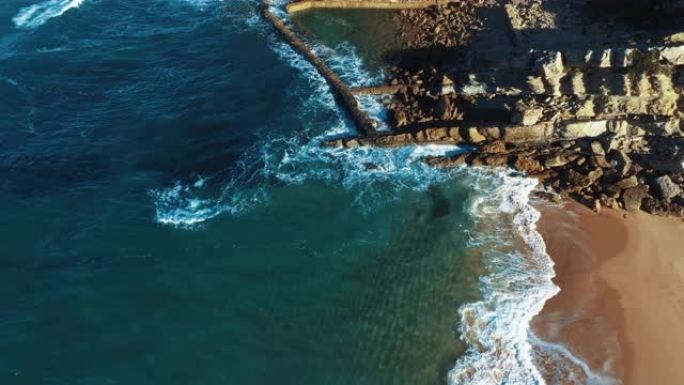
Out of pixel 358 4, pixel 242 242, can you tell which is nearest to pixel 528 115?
pixel 242 242

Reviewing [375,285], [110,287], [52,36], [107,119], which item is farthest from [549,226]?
[52,36]

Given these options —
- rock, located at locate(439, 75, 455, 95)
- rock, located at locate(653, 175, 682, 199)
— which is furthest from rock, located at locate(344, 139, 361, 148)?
rock, located at locate(653, 175, 682, 199)

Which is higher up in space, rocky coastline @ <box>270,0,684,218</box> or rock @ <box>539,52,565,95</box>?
rock @ <box>539,52,565,95</box>

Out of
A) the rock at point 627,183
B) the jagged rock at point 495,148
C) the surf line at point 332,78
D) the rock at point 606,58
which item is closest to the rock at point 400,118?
the surf line at point 332,78

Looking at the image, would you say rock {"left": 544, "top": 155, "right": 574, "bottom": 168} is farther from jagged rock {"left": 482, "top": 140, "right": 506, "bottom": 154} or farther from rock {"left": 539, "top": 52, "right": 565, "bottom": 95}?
rock {"left": 539, "top": 52, "right": 565, "bottom": 95}

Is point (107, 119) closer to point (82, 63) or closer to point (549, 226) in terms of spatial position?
point (82, 63)

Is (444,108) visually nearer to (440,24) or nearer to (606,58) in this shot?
(606,58)

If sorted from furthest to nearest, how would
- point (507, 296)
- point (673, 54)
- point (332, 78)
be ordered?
point (332, 78) < point (673, 54) < point (507, 296)
